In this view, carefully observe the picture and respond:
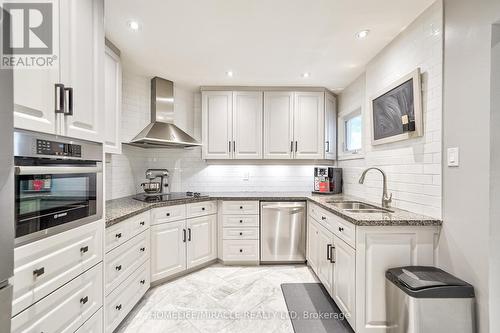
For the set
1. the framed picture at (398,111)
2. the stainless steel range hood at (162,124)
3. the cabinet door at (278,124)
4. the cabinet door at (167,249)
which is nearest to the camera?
the framed picture at (398,111)

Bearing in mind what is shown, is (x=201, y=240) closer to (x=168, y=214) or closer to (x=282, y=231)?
(x=168, y=214)

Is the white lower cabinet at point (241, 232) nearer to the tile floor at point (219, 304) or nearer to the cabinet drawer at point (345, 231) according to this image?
the tile floor at point (219, 304)

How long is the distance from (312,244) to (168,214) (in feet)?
5.93

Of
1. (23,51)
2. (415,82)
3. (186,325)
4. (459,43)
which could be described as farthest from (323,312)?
(23,51)

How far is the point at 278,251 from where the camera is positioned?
3.05 meters

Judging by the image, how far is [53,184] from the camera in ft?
3.47

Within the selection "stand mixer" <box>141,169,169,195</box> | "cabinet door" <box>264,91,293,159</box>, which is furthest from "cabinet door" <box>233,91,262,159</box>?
"stand mixer" <box>141,169,169,195</box>

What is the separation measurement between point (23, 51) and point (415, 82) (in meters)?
2.45

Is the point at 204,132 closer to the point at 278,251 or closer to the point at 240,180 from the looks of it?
the point at 240,180

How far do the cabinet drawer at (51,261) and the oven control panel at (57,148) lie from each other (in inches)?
15.5

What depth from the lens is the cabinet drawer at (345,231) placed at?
5.56 feet

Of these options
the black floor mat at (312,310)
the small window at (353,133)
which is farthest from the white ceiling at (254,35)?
the black floor mat at (312,310)

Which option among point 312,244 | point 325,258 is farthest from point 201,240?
point 325,258

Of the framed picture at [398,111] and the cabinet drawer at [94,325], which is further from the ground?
the framed picture at [398,111]
